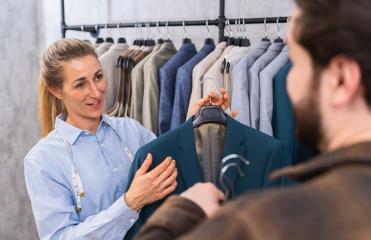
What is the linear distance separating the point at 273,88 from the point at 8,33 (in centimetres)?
182

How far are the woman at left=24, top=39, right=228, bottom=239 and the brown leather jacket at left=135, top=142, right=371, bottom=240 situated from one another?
72 centimetres

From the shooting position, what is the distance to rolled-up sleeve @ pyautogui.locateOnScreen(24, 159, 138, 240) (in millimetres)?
1310

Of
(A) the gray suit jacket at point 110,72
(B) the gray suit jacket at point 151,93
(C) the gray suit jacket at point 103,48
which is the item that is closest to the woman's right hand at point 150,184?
(B) the gray suit jacket at point 151,93

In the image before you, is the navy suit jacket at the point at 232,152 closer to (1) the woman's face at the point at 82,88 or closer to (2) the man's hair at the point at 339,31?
(1) the woman's face at the point at 82,88

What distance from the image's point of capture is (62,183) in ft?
4.49

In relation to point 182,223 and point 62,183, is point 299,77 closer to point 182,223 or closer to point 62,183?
point 182,223

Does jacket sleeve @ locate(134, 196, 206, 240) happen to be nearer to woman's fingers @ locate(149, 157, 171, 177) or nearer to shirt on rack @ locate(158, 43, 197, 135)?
woman's fingers @ locate(149, 157, 171, 177)

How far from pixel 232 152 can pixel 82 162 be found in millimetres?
468

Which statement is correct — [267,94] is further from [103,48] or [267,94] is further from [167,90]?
[103,48]

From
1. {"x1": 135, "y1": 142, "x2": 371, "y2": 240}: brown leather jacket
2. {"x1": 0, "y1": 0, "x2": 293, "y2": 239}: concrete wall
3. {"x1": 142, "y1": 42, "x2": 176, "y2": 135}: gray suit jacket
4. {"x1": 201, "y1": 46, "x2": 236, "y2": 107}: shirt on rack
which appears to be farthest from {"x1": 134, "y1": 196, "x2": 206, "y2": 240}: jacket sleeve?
{"x1": 0, "y1": 0, "x2": 293, "y2": 239}: concrete wall

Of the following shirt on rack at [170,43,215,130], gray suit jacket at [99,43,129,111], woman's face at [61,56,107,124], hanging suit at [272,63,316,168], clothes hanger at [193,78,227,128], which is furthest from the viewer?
gray suit jacket at [99,43,129,111]

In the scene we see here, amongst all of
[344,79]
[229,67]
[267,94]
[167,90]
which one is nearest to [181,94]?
[167,90]

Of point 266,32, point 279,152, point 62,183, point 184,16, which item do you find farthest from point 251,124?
point 184,16

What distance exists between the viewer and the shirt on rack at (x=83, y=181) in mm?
1320
